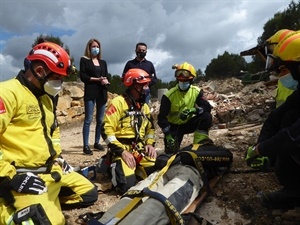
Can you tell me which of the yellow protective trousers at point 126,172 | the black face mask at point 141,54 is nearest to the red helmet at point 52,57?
the yellow protective trousers at point 126,172

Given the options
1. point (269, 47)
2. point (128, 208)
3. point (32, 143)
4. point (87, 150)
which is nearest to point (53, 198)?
point (32, 143)

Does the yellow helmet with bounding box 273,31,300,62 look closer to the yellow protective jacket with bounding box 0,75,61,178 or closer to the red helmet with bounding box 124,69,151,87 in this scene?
the red helmet with bounding box 124,69,151,87

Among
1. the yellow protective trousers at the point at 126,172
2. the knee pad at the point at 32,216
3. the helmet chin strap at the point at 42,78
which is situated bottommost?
the yellow protective trousers at the point at 126,172

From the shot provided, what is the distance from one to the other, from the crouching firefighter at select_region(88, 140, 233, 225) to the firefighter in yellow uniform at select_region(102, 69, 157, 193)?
0.44m

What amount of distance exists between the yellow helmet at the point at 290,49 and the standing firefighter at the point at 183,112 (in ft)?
7.68

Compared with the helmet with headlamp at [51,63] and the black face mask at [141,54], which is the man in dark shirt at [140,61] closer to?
the black face mask at [141,54]

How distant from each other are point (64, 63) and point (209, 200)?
2.15 m

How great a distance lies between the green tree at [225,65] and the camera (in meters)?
38.7

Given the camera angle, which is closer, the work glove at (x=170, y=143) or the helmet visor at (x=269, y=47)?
the helmet visor at (x=269, y=47)

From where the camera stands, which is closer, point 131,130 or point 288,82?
point 288,82

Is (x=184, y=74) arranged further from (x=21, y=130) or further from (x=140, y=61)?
(x=21, y=130)

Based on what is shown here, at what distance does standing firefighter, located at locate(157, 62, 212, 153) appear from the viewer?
16.7 feet

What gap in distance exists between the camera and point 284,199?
3098 mm

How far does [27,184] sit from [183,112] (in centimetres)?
293
